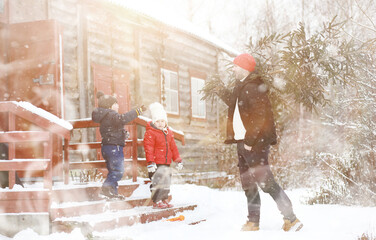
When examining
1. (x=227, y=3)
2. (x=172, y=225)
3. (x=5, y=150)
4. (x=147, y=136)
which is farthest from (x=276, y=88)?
(x=227, y=3)

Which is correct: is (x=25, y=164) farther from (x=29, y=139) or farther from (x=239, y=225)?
(x=239, y=225)

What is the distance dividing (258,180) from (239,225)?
108 centimetres

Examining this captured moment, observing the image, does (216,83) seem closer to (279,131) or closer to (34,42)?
(34,42)

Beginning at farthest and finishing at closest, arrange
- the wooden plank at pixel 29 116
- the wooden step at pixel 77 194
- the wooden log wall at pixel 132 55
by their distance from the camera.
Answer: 1. the wooden log wall at pixel 132 55
2. the wooden step at pixel 77 194
3. the wooden plank at pixel 29 116

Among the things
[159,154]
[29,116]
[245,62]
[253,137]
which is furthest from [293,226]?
[29,116]

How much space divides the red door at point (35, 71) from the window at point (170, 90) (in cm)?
519

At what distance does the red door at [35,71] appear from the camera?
6875 mm

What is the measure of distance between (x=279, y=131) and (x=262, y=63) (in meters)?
5.46

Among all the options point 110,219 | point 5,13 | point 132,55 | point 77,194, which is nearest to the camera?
point 110,219

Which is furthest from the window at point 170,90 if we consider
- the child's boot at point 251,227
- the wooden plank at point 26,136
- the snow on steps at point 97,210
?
the child's boot at point 251,227

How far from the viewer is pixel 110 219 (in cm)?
480

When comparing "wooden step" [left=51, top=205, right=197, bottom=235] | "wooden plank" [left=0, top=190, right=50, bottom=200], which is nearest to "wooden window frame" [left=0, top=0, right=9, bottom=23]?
"wooden plank" [left=0, top=190, right=50, bottom=200]

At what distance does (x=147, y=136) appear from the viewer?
5.86 m

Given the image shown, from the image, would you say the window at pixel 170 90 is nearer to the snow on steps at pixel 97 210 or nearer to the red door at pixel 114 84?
the red door at pixel 114 84
